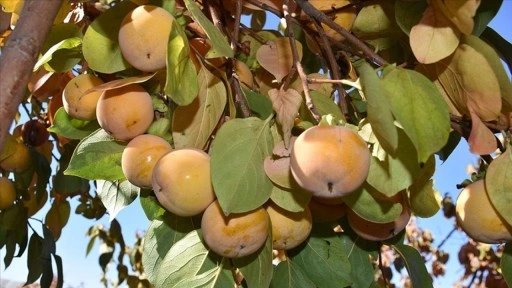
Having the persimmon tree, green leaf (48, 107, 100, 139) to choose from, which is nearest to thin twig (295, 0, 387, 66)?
the persimmon tree

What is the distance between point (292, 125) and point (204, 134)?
13 cm

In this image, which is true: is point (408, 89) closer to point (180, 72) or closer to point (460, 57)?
point (460, 57)

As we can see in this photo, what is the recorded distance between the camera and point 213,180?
0.71 metres

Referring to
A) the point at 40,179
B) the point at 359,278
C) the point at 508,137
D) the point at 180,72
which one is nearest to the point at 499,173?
the point at 508,137

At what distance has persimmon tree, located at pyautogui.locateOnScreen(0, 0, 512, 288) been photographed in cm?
67

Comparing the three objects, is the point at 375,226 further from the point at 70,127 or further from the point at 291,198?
the point at 70,127

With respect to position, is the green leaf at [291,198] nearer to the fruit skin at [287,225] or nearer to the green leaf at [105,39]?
the fruit skin at [287,225]

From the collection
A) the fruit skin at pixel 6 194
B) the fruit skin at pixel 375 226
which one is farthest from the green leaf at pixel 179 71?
the fruit skin at pixel 6 194

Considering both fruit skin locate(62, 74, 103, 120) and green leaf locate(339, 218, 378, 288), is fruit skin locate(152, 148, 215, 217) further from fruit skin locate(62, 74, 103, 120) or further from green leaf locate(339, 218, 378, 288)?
green leaf locate(339, 218, 378, 288)

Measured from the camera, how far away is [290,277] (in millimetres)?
919

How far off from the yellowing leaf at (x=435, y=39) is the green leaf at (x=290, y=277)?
39 cm

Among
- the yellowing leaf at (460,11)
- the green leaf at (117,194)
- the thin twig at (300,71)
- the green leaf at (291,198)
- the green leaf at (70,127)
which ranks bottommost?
the green leaf at (117,194)

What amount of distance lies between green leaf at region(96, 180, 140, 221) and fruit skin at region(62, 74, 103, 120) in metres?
0.18

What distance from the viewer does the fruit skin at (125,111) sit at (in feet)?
2.67
